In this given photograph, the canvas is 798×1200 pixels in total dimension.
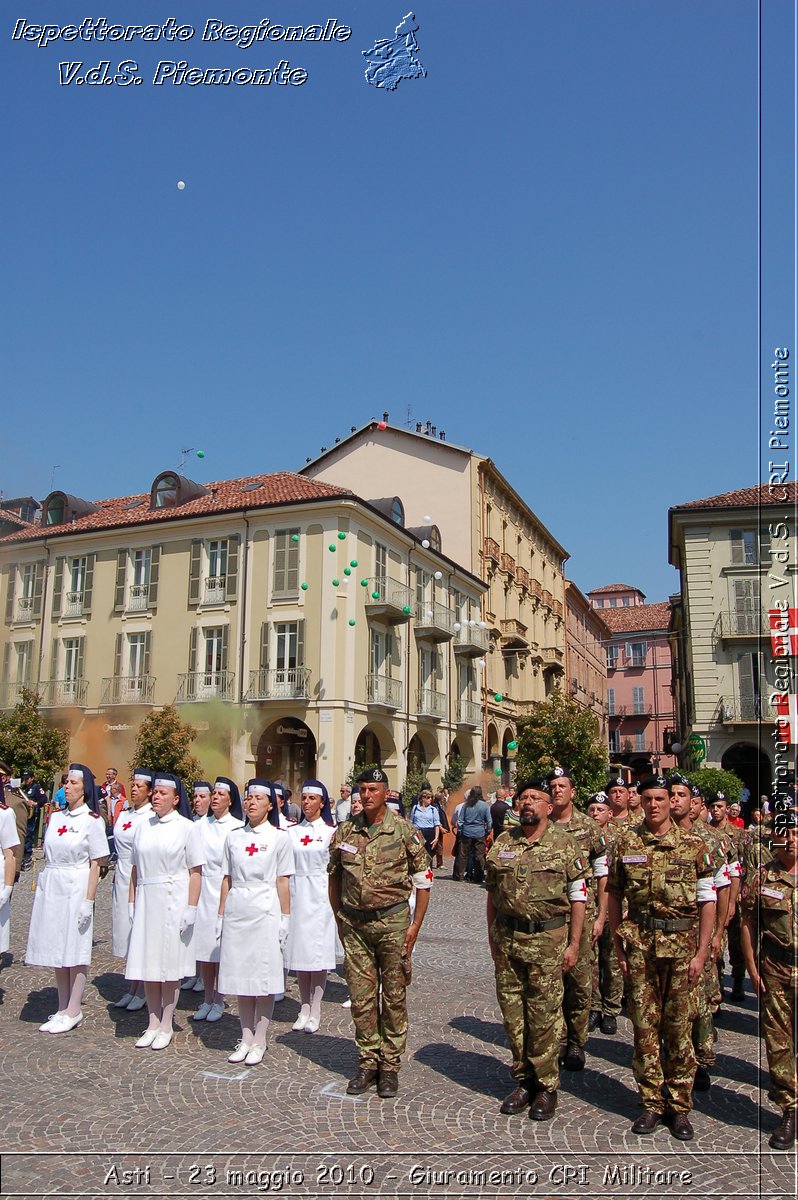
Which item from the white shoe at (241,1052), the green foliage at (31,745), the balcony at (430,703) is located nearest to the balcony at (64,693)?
the green foliage at (31,745)

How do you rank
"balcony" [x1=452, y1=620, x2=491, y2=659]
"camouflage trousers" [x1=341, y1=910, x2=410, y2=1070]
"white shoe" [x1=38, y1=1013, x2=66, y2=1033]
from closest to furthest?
"camouflage trousers" [x1=341, y1=910, x2=410, y2=1070], "white shoe" [x1=38, y1=1013, x2=66, y2=1033], "balcony" [x1=452, y1=620, x2=491, y2=659]

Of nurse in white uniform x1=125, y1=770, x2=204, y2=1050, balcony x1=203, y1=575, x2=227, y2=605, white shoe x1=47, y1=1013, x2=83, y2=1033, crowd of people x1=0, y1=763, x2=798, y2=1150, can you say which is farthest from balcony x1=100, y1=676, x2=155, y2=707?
nurse in white uniform x1=125, y1=770, x2=204, y2=1050

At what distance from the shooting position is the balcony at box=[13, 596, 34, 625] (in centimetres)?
3638

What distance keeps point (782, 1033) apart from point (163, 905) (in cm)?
441

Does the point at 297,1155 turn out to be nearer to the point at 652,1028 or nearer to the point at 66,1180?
the point at 66,1180

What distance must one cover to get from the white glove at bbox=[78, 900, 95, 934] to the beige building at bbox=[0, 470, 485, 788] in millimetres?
22613

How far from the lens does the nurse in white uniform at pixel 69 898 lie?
7.28m

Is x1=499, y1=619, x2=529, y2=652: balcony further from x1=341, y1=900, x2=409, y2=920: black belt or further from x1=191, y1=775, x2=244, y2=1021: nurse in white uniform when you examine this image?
x1=341, y1=900, x2=409, y2=920: black belt

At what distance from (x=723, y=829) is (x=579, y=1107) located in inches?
161

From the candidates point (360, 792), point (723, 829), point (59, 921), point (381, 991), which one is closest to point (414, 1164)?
point (381, 991)

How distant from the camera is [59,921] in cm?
732

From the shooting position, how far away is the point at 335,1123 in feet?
17.6

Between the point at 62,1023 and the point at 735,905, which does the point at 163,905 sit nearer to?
the point at 62,1023

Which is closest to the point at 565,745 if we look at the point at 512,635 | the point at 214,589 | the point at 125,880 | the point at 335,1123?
the point at 214,589
